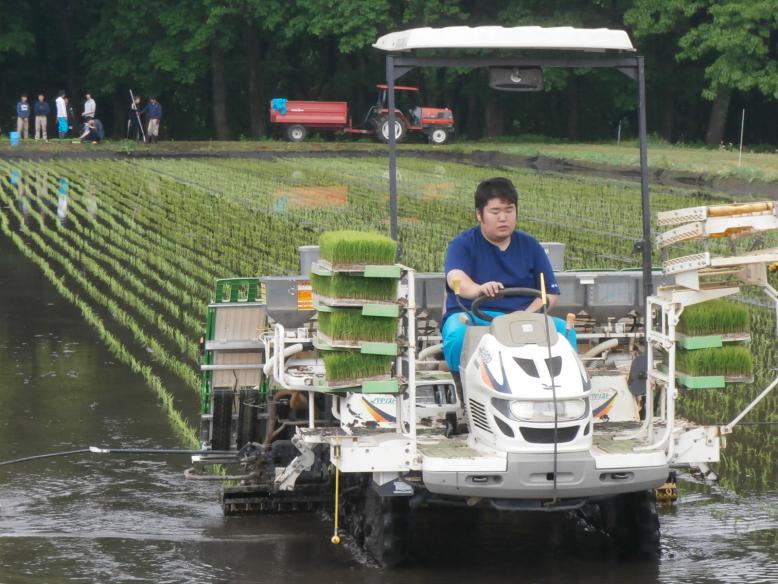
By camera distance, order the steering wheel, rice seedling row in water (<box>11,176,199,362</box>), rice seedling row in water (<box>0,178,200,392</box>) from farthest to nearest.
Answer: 1. rice seedling row in water (<box>11,176,199,362</box>)
2. rice seedling row in water (<box>0,178,200,392</box>)
3. the steering wheel

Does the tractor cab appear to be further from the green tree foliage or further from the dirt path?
the green tree foliage

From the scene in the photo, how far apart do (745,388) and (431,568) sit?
5.53 metres

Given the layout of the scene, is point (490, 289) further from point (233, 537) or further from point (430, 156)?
point (430, 156)

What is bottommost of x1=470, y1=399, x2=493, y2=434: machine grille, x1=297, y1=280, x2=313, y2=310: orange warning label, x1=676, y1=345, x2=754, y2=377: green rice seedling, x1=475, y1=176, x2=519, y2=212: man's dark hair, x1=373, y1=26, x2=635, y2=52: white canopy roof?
x1=470, y1=399, x2=493, y2=434: machine grille

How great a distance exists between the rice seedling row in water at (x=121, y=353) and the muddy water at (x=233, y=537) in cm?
17

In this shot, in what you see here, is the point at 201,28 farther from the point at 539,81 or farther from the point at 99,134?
the point at 539,81

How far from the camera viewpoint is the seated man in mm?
8383

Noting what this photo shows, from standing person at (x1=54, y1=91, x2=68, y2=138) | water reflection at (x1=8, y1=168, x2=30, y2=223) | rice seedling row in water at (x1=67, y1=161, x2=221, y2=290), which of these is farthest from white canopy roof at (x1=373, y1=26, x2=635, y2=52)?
standing person at (x1=54, y1=91, x2=68, y2=138)

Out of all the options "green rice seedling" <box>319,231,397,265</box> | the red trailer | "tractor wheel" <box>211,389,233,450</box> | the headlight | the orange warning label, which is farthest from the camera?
the red trailer

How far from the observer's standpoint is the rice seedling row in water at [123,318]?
45.2 feet

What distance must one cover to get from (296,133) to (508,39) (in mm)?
46611

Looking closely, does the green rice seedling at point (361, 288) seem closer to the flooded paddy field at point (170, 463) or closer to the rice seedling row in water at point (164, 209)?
the flooded paddy field at point (170, 463)

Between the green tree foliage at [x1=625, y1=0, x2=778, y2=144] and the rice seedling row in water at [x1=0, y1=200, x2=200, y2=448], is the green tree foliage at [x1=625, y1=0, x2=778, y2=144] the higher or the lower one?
the higher one

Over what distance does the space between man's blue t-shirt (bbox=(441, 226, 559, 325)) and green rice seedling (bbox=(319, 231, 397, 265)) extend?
0.76 m
